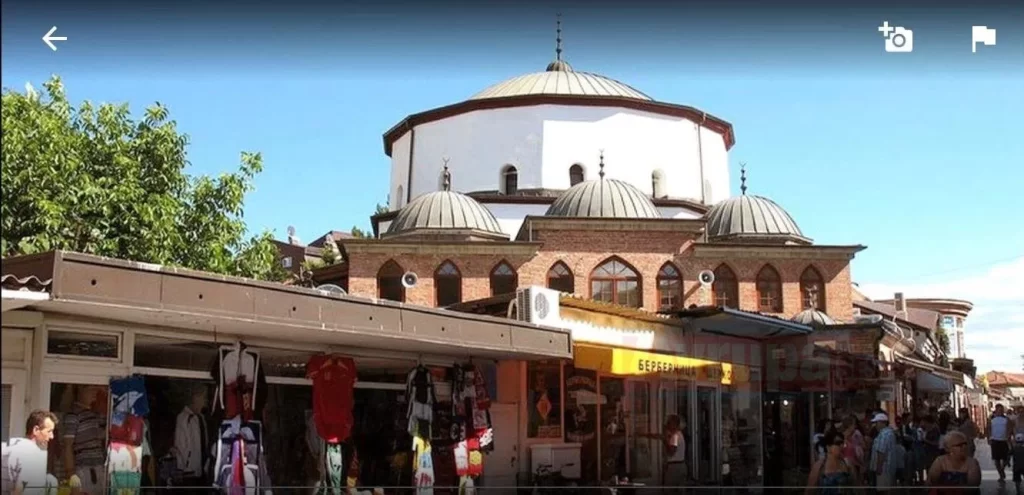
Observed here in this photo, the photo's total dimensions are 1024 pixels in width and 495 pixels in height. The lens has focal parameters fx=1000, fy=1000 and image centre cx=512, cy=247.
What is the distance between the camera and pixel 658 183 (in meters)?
31.5

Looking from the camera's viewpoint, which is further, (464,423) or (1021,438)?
(1021,438)

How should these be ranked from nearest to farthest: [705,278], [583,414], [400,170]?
[583,414] → [705,278] → [400,170]

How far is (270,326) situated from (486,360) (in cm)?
422

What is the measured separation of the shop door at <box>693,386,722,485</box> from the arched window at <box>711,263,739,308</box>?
13.9 m

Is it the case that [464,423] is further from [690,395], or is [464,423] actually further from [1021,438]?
[1021,438]

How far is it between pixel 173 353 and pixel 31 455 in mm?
2173

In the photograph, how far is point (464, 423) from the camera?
34.5 feet

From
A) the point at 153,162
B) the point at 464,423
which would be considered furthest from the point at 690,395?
the point at 153,162

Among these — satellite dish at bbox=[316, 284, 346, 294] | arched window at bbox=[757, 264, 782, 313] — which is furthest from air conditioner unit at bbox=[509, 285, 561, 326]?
arched window at bbox=[757, 264, 782, 313]

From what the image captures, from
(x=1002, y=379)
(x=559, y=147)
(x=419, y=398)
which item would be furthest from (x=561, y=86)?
(x=1002, y=379)

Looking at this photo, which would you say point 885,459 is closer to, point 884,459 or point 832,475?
point 884,459

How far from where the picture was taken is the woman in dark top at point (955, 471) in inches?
270

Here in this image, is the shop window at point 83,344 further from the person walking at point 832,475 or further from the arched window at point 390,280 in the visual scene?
the arched window at point 390,280

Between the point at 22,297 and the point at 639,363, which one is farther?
the point at 639,363
